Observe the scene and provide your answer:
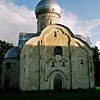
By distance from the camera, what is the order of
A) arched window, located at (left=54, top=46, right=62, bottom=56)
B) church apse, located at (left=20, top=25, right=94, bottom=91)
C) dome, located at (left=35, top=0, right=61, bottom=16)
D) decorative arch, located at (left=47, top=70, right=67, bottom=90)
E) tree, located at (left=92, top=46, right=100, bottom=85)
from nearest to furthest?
church apse, located at (left=20, top=25, right=94, bottom=91)
decorative arch, located at (left=47, top=70, right=67, bottom=90)
arched window, located at (left=54, top=46, right=62, bottom=56)
dome, located at (left=35, top=0, right=61, bottom=16)
tree, located at (left=92, top=46, right=100, bottom=85)

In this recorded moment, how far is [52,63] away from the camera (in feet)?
66.1

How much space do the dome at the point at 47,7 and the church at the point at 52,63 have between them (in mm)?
4072

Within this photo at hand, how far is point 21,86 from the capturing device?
18.8 meters

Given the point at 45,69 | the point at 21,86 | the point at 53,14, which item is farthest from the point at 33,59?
the point at 53,14

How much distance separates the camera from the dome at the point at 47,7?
23.8m

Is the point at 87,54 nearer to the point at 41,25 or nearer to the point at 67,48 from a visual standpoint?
the point at 67,48

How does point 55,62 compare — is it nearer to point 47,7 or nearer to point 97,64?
point 47,7

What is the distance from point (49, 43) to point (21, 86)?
21.1 ft

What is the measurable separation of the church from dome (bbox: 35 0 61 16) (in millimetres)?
4072

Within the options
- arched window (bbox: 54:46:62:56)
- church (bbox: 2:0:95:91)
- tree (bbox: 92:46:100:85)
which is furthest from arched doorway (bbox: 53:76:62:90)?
tree (bbox: 92:46:100:85)

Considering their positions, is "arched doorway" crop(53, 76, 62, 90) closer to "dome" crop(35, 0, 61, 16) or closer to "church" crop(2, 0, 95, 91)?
"church" crop(2, 0, 95, 91)

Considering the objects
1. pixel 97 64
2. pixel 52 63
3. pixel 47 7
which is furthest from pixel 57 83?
pixel 97 64

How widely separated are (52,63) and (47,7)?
29.4 feet

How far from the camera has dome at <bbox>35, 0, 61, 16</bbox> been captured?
23797 mm
